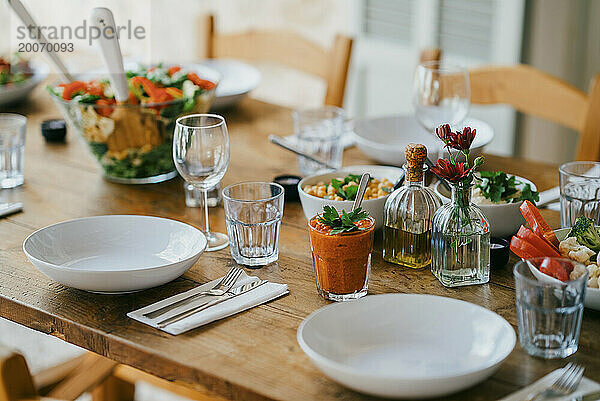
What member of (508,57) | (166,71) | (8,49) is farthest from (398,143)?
(8,49)

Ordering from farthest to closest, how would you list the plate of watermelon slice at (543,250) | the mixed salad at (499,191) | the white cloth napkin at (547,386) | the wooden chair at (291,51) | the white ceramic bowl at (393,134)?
the wooden chair at (291,51)
the white ceramic bowl at (393,134)
the mixed salad at (499,191)
the plate of watermelon slice at (543,250)
the white cloth napkin at (547,386)

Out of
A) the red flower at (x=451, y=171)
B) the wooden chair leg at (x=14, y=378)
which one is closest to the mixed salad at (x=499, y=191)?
the red flower at (x=451, y=171)

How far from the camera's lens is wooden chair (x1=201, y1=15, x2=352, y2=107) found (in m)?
2.28

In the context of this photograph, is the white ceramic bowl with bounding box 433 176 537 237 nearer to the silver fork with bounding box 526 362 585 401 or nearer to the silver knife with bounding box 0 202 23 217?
the silver fork with bounding box 526 362 585 401

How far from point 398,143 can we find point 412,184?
0.65 metres

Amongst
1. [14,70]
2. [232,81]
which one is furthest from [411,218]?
[14,70]

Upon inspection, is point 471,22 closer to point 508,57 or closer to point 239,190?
point 508,57

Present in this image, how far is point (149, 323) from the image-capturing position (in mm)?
1053

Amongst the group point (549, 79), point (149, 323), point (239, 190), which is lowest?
point (149, 323)

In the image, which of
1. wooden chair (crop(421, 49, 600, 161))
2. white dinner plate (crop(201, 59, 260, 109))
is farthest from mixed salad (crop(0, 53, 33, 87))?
wooden chair (crop(421, 49, 600, 161))

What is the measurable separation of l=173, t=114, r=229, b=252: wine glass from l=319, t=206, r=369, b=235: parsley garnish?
289 mm

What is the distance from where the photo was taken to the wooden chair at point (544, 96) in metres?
1.82

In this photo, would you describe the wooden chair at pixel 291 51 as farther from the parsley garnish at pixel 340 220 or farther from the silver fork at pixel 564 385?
the silver fork at pixel 564 385

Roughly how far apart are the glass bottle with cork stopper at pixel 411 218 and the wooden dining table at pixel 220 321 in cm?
3
